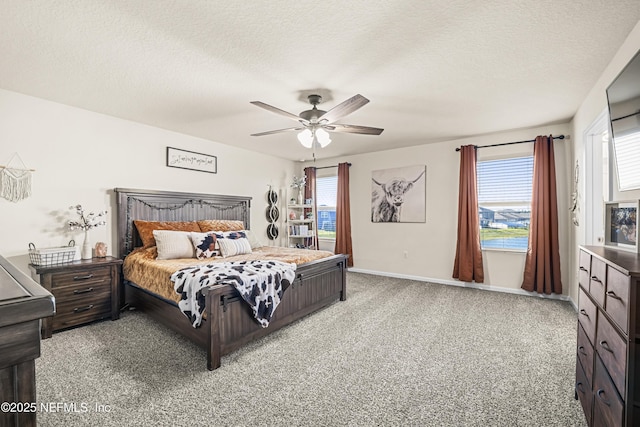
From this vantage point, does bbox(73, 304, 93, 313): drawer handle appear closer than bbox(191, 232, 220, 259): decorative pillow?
Yes

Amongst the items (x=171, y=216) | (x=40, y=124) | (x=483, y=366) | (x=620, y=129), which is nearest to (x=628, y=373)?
(x=483, y=366)

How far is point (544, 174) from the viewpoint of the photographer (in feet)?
13.1

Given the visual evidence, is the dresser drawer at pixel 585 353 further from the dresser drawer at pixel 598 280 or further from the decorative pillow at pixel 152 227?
the decorative pillow at pixel 152 227

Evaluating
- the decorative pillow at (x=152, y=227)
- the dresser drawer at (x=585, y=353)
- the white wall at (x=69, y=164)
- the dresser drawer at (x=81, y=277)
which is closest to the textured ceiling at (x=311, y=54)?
the white wall at (x=69, y=164)

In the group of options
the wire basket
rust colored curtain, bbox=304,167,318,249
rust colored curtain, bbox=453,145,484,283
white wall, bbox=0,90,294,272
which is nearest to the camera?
the wire basket

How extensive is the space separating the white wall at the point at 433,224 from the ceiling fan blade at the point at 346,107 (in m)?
2.90

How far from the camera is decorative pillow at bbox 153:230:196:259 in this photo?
11.5 feet

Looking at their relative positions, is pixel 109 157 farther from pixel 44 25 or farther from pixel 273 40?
pixel 273 40

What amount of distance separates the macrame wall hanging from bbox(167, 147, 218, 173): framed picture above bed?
5.15 ft

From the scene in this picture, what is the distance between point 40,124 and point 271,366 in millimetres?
3630

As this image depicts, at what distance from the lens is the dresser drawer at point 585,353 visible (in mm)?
1608

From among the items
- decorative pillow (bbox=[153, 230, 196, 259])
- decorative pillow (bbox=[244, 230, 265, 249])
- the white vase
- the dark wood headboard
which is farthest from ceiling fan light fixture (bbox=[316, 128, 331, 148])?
the white vase

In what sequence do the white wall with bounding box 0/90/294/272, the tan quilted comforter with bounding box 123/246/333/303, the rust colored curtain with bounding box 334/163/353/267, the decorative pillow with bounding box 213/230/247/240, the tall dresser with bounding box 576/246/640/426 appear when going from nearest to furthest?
the tall dresser with bounding box 576/246/640/426 → the tan quilted comforter with bounding box 123/246/333/303 → the white wall with bounding box 0/90/294/272 → the decorative pillow with bounding box 213/230/247/240 → the rust colored curtain with bounding box 334/163/353/267

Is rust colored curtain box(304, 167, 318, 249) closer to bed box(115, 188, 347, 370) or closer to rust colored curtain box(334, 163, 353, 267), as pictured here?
rust colored curtain box(334, 163, 353, 267)
